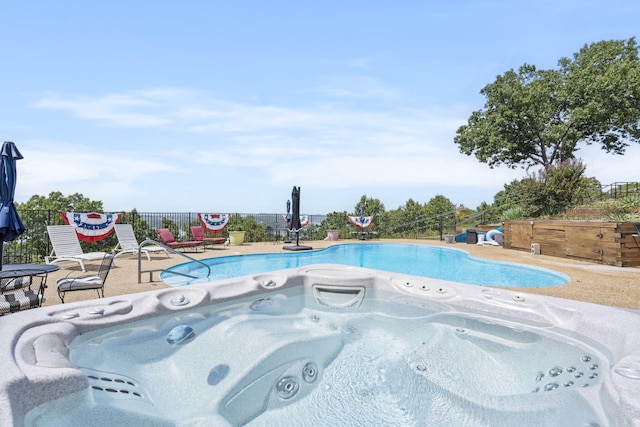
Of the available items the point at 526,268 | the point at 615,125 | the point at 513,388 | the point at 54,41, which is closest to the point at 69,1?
the point at 54,41

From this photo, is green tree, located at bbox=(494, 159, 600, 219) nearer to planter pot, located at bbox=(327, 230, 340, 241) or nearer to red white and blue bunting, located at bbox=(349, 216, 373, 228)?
red white and blue bunting, located at bbox=(349, 216, 373, 228)

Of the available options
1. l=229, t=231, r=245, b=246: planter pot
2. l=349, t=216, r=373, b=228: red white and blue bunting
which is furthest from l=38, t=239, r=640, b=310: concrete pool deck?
l=349, t=216, r=373, b=228: red white and blue bunting

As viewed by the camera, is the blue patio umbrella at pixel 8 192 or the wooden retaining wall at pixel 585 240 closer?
the blue patio umbrella at pixel 8 192

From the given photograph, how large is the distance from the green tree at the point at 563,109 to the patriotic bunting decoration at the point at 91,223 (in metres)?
16.4

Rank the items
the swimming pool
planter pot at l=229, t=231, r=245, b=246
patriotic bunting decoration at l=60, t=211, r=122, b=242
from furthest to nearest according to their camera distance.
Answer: planter pot at l=229, t=231, r=245, b=246, patriotic bunting decoration at l=60, t=211, r=122, b=242, the swimming pool

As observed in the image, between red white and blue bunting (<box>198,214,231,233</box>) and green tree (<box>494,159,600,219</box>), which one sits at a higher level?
green tree (<box>494,159,600,219</box>)

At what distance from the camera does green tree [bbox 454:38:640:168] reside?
49.9 ft

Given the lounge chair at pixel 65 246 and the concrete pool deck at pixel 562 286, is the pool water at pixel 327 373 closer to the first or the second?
the concrete pool deck at pixel 562 286

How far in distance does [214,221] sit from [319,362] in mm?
9890

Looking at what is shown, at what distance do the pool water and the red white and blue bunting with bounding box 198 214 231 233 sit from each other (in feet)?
28.8

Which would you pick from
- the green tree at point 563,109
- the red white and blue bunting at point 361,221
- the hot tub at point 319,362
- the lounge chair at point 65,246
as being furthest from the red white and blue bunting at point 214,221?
the green tree at point 563,109

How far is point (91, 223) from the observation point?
336 inches

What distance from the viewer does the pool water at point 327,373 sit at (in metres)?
2.12

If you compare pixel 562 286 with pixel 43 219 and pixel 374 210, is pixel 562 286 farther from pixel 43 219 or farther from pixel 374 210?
pixel 43 219
